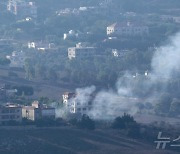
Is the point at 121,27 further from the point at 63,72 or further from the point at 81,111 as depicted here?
the point at 81,111

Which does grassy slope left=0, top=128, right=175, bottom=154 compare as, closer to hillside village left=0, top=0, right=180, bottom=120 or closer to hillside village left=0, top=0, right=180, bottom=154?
hillside village left=0, top=0, right=180, bottom=154

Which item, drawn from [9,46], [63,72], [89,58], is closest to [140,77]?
[63,72]

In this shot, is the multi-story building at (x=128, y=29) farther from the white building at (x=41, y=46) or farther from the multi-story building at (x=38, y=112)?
the multi-story building at (x=38, y=112)

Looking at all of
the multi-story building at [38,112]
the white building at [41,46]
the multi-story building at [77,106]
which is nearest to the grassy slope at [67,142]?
the multi-story building at [38,112]

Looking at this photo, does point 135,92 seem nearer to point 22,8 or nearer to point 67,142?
point 67,142

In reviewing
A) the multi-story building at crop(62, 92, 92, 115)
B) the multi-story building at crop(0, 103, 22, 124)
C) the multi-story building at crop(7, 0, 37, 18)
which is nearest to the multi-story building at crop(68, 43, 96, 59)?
the multi-story building at crop(7, 0, 37, 18)

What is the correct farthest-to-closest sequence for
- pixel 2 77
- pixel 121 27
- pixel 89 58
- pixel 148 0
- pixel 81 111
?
pixel 148 0 < pixel 121 27 < pixel 89 58 < pixel 2 77 < pixel 81 111
